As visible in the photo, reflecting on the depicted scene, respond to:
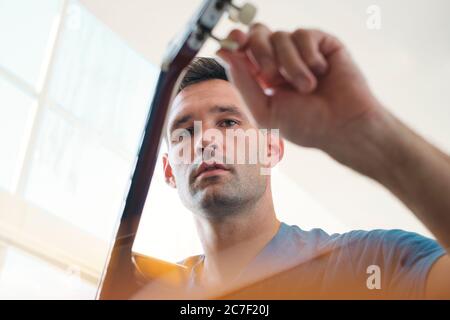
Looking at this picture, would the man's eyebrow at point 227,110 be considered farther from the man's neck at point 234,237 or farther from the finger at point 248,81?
the finger at point 248,81

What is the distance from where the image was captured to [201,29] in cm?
30

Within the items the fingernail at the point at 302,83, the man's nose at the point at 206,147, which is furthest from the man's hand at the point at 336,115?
the man's nose at the point at 206,147

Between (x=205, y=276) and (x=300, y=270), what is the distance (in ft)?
0.48

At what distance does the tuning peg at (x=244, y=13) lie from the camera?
0.89 feet

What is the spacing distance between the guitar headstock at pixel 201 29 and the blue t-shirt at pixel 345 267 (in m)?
0.25

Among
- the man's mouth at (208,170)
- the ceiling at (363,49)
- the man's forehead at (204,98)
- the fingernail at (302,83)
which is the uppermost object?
the ceiling at (363,49)

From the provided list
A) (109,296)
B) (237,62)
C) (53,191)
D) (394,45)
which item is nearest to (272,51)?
(237,62)

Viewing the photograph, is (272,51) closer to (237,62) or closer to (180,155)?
(237,62)

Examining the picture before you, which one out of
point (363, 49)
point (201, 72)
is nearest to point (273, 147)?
point (201, 72)

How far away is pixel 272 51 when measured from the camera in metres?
0.26

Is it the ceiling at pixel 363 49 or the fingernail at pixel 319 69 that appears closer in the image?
the fingernail at pixel 319 69

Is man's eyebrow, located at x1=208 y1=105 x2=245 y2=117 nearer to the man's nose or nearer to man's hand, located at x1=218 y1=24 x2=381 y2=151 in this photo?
the man's nose

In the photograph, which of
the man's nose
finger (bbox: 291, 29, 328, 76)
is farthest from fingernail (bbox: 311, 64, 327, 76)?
the man's nose

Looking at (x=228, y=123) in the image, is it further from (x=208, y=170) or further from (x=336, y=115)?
(x=336, y=115)
